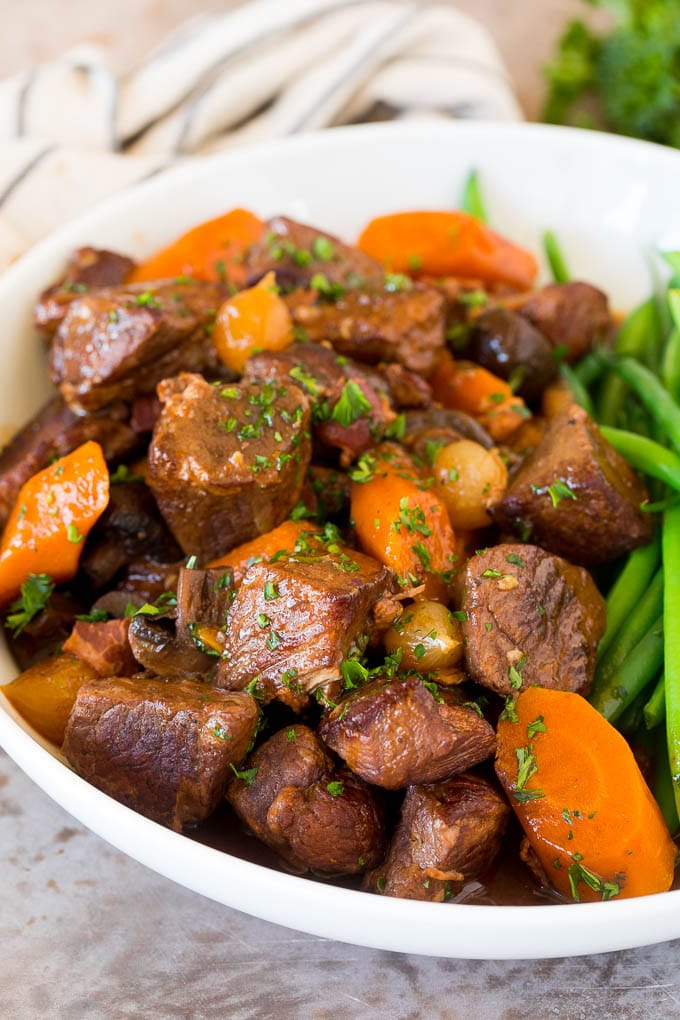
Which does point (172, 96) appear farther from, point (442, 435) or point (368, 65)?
point (442, 435)

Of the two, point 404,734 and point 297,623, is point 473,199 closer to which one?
point 297,623

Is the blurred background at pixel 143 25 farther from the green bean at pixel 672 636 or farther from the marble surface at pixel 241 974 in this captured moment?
the marble surface at pixel 241 974

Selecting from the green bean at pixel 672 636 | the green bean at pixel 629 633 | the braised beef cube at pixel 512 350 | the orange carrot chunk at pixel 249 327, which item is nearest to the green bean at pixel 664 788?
the green bean at pixel 672 636

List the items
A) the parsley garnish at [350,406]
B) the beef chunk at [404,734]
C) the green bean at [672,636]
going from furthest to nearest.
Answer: the parsley garnish at [350,406] → the green bean at [672,636] → the beef chunk at [404,734]

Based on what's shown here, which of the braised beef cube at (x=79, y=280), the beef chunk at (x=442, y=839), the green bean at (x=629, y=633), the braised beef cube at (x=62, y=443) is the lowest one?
the green bean at (x=629, y=633)

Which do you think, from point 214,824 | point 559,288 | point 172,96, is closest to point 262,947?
point 214,824

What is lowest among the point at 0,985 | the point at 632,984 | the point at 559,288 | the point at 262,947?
the point at 632,984

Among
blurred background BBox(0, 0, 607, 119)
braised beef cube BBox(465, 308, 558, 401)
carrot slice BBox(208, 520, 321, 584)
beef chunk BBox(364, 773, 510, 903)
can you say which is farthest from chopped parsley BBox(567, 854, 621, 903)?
blurred background BBox(0, 0, 607, 119)
